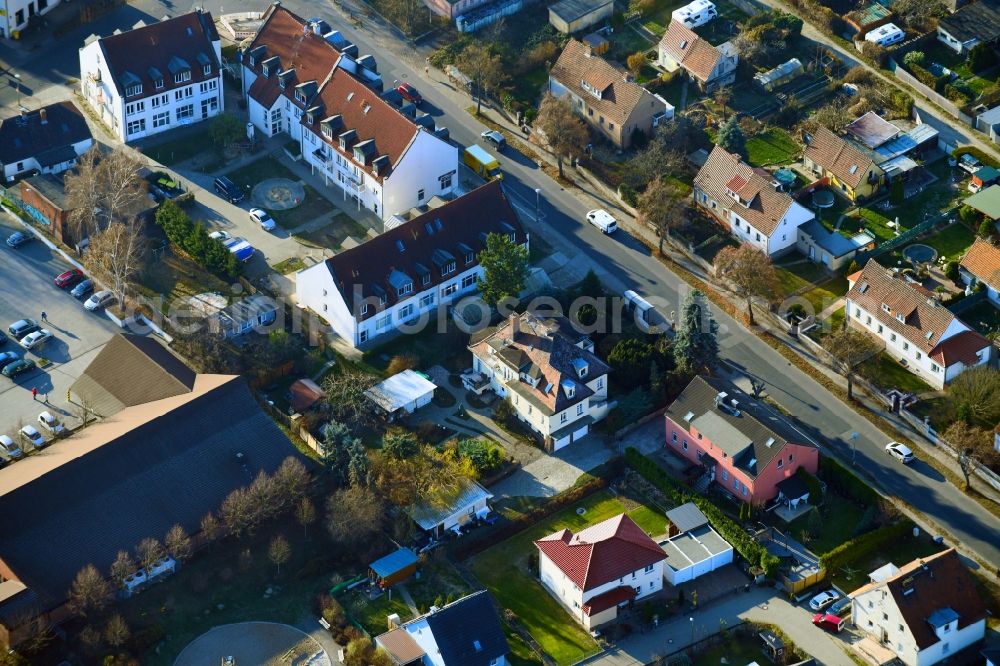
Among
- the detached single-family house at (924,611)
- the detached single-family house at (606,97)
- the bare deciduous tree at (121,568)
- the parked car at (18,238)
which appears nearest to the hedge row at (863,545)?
the detached single-family house at (924,611)

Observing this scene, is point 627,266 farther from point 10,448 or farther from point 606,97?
point 10,448

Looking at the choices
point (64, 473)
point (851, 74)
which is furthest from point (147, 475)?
point (851, 74)

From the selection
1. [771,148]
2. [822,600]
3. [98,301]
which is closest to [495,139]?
[771,148]

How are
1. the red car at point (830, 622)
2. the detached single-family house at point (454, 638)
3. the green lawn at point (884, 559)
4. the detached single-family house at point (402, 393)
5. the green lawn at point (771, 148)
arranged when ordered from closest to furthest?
1. the detached single-family house at point (454, 638)
2. the red car at point (830, 622)
3. the green lawn at point (884, 559)
4. the detached single-family house at point (402, 393)
5. the green lawn at point (771, 148)

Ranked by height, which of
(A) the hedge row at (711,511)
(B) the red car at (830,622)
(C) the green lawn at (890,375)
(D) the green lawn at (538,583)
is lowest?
(D) the green lawn at (538,583)

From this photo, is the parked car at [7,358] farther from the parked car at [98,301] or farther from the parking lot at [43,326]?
the parked car at [98,301]

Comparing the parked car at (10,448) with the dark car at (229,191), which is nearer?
the parked car at (10,448)
